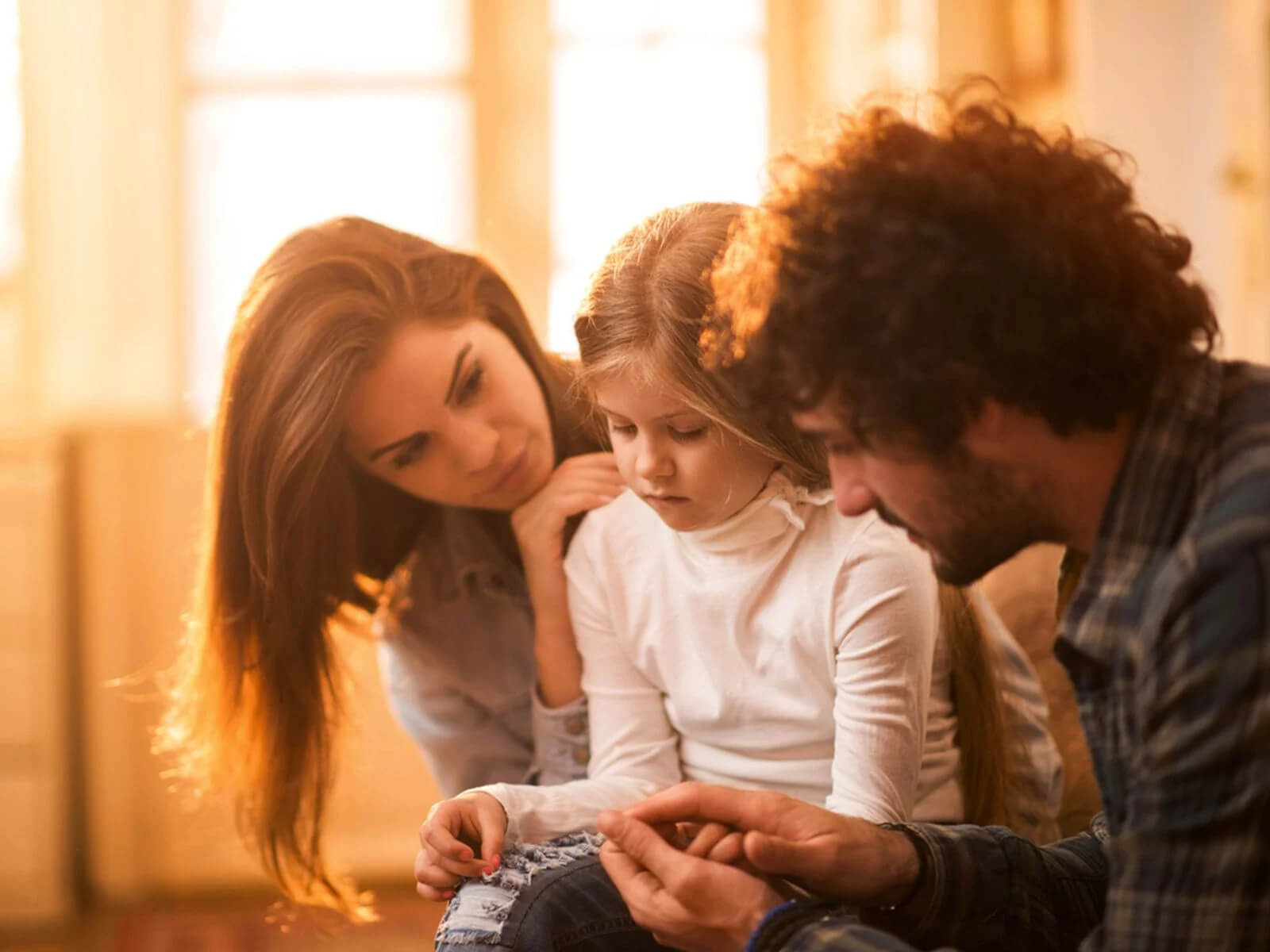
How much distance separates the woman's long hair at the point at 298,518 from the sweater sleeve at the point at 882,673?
482 millimetres

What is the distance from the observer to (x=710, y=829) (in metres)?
1.08

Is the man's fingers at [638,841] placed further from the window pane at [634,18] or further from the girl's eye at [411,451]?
the window pane at [634,18]

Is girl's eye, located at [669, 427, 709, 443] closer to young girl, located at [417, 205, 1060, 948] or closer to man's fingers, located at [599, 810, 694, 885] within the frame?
young girl, located at [417, 205, 1060, 948]

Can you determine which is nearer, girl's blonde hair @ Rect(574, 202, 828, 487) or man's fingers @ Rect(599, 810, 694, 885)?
man's fingers @ Rect(599, 810, 694, 885)

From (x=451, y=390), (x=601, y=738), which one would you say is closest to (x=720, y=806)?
(x=601, y=738)

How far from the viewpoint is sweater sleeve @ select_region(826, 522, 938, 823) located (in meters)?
1.24

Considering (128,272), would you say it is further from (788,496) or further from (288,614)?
(788,496)

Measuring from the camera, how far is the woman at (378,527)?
1.53m

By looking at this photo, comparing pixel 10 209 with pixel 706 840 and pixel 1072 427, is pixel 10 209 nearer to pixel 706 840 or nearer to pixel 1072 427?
pixel 706 840

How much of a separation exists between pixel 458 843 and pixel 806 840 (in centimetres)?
34

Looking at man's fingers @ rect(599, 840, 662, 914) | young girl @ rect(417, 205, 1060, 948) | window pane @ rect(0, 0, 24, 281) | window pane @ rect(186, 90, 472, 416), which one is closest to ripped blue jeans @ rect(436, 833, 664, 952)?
young girl @ rect(417, 205, 1060, 948)

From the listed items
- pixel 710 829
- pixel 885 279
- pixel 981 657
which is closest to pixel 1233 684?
pixel 885 279

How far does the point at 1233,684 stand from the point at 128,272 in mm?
2879

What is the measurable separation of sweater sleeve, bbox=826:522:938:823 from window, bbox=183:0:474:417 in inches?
87.2
